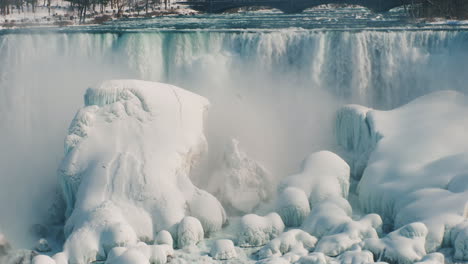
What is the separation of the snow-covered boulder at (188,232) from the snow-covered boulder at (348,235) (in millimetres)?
2698

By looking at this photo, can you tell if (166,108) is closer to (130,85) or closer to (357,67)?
(130,85)

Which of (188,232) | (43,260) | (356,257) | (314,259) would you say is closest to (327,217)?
(356,257)

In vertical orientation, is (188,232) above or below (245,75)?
below

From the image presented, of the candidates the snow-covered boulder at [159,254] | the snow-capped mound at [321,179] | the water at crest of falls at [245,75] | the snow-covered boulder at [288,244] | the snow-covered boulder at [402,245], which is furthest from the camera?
the water at crest of falls at [245,75]

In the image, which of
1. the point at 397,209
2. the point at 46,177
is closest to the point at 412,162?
the point at 397,209

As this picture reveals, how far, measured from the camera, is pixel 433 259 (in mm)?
13992

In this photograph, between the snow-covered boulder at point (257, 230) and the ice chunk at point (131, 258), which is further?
the snow-covered boulder at point (257, 230)

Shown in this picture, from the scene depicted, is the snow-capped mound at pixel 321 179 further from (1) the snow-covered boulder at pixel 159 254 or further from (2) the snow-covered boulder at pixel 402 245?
(1) the snow-covered boulder at pixel 159 254

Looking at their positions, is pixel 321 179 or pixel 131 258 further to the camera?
pixel 321 179

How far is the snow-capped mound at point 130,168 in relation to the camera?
15555 mm

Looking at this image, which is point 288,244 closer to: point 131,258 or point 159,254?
point 159,254

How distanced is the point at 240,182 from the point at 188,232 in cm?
302

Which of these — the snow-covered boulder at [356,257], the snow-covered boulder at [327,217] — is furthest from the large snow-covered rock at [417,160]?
the snow-covered boulder at [356,257]

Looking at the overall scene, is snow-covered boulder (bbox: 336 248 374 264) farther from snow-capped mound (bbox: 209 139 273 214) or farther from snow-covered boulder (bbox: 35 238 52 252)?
snow-covered boulder (bbox: 35 238 52 252)
